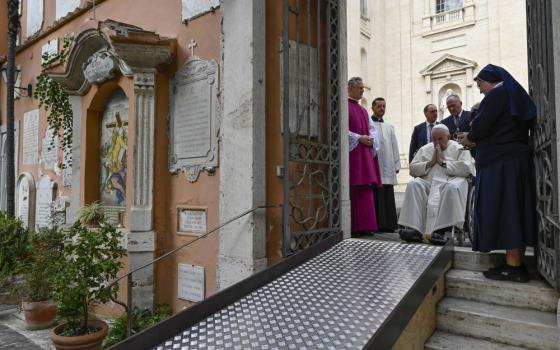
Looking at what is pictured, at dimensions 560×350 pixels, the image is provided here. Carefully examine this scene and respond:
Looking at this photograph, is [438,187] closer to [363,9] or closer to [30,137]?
[30,137]

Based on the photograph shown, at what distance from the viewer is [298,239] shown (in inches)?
166

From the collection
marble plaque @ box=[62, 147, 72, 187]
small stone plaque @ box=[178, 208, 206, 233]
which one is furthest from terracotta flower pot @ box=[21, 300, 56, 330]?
marble plaque @ box=[62, 147, 72, 187]

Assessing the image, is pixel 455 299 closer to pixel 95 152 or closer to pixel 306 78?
pixel 306 78

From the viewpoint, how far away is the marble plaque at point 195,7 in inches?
192

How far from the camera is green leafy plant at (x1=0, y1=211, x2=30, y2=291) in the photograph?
19.9 feet

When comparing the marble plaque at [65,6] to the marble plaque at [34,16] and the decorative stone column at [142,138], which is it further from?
the decorative stone column at [142,138]

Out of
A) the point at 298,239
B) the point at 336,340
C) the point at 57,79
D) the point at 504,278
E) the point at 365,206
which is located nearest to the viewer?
the point at 336,340

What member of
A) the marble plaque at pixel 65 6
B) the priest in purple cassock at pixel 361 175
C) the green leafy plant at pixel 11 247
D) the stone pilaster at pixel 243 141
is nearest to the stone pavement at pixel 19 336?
the green leafy plant at pixel 11 247

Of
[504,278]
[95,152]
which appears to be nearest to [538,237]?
[504,278]

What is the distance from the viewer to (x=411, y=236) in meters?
4.56

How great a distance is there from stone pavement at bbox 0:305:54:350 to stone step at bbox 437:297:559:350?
4.10 m

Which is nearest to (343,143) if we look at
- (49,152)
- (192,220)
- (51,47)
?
(192,220)

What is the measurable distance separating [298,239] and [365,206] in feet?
4.67

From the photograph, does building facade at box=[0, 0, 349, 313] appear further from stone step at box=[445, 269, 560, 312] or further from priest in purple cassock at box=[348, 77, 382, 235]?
stone step at box=[445, 269, 560, 312]
